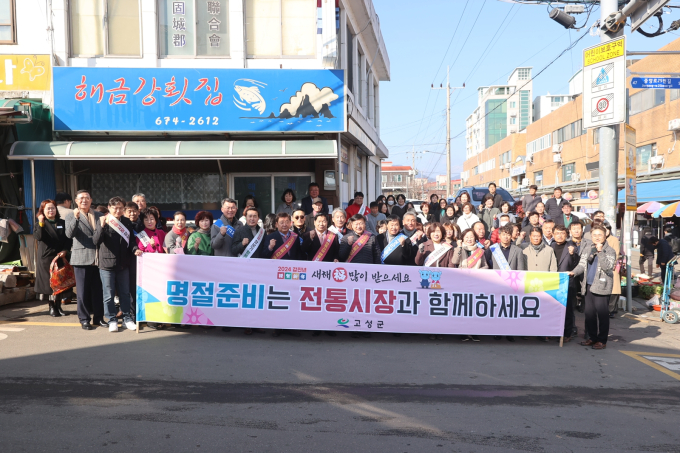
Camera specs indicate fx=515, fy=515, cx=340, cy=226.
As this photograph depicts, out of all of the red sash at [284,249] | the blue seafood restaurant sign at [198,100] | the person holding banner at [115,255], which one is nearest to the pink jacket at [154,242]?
the person holding banner at [115,255]

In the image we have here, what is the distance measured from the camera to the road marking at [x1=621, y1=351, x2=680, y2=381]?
20.4ft

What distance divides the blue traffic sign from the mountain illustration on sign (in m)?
6.28

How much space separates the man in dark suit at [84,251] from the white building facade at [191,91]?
400 cm

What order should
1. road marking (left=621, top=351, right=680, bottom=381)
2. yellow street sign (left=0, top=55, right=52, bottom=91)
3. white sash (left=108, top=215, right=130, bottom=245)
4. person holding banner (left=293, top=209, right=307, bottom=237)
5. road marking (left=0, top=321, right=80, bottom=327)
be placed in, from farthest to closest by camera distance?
yellow street sign (left=0, top=55, right=52, bottom=91) → person holding banner (left=293, top=209, right=307, bottom=237) → road marking (left=0, top=321, right=80, bottom=327) → white sash (left=108, top=215, right=130, bottom=245) → road marking (left=621, top=351, right=680, bottom=381)

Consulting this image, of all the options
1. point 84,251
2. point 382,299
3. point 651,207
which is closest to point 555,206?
point 382,299

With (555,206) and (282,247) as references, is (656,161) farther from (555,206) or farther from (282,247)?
(282,247)

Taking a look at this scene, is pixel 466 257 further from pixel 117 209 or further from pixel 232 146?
pixel 232 146

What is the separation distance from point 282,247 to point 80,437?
390 centimetres

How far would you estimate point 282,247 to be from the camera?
24.6 ft

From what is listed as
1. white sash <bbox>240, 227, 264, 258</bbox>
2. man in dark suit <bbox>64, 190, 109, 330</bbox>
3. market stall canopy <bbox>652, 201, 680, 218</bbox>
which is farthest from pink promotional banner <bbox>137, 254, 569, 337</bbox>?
market stall canopy <bbox>652, 201, 680, 218</bbox>

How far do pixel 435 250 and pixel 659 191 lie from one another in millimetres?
21964

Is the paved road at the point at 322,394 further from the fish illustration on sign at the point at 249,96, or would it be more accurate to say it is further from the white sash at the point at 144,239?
the fish illustration on sign at the point at 249,96

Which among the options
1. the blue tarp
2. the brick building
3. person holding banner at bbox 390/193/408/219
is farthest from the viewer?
the brick building

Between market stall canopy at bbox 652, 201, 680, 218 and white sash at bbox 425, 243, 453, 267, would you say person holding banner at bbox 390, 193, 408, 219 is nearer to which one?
white sash at bbox 425, 243, 453, 267
